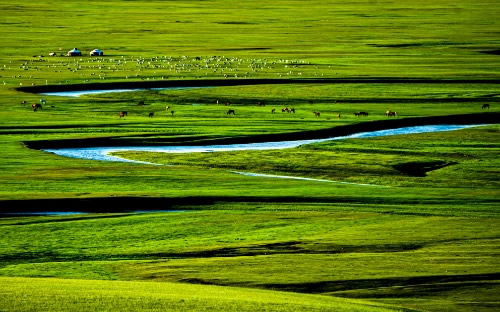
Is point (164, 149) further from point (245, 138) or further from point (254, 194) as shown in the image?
point (254, 194)

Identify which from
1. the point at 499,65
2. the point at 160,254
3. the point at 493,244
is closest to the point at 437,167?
the point at 493,244

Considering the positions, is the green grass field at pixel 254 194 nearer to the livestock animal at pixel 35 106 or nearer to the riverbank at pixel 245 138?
the riverbank at pixel 245 138

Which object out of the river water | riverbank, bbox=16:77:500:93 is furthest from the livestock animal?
the river water

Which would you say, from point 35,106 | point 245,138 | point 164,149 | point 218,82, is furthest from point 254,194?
point 218,82

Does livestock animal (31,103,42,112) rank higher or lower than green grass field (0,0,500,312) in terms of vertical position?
higher

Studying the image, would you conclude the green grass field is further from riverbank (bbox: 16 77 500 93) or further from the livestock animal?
the livestock animal

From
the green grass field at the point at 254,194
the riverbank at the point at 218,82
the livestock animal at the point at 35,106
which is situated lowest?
the green grass field at the point at 254,194

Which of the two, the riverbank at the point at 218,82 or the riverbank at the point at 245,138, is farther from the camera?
the riverbank at the point at 218,82

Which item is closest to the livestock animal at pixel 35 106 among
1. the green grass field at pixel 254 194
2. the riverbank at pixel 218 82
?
the green grass field at pixel 254 194

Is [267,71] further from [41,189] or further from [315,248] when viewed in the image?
[315,248]
